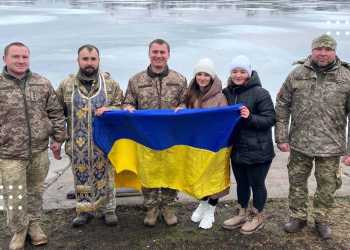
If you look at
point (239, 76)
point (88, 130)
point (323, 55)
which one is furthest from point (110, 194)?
point (323, 55)

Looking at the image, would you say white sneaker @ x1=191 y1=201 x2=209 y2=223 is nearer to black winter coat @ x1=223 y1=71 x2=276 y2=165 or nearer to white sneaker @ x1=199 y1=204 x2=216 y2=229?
white sneaker @ x1=199 y1=204 x2=216 y2=229

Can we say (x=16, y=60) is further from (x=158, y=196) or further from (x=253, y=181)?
(x=253, y=181)

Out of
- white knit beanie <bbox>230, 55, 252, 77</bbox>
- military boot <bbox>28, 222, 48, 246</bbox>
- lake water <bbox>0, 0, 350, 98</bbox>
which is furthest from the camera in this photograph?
lake water <bbox>0, 0, 350, 98</bbox>

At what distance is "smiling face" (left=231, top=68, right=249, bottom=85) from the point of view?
411 cm

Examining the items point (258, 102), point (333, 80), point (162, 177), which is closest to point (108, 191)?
point (162, 177)

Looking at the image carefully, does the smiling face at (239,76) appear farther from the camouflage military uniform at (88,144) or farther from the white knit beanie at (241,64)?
the camouflage military uniform at (88,144)

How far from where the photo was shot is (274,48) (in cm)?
1333

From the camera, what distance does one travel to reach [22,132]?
3.89 meters

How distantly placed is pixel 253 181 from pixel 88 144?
1.52m

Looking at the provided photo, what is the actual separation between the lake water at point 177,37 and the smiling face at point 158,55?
4.99 m

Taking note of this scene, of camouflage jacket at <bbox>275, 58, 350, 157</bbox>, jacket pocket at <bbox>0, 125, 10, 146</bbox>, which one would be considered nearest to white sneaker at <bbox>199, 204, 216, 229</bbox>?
camouflage jacket at <bbox>275, 58, 350, 157</bbox>

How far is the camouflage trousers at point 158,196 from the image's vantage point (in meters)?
4.57

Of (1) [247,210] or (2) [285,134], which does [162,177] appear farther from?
(2) [285,134]

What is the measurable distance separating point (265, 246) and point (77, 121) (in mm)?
1980
